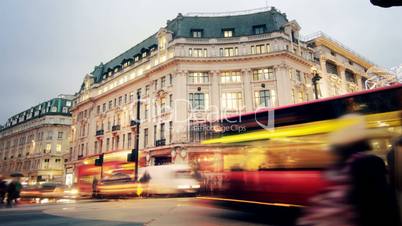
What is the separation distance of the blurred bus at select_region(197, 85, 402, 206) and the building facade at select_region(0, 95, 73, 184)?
2312 inches

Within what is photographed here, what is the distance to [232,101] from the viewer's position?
32.8 meters

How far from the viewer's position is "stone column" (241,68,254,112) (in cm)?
3197

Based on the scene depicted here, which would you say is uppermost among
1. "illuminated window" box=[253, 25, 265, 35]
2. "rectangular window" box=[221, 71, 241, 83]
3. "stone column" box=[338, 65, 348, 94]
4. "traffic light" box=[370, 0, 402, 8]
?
"illuminated window" box=[253, 25, 265, 35]

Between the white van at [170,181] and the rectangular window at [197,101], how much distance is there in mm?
11942

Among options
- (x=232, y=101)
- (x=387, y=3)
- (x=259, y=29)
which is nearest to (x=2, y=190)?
(x=387, y=3)

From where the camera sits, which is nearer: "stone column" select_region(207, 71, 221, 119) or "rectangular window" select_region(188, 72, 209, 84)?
"stone column" select_region(207, 71, 221, 119)

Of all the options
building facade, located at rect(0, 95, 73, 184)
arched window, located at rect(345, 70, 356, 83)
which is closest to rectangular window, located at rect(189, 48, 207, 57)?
arched window, located at rect(345, 70, 356, 83)

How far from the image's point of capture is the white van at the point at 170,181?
1977 centimetres

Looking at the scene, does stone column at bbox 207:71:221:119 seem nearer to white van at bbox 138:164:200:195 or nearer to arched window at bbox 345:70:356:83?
white van at bbox 138:164:200:195

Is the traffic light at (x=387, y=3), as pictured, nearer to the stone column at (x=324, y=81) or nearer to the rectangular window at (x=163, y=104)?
the rectangular window at (x=163, y=104)

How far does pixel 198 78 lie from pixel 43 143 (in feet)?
161

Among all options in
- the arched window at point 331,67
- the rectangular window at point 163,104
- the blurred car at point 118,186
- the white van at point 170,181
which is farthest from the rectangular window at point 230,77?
the blurred car at point 118,186

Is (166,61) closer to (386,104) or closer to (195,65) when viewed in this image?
(195,65)

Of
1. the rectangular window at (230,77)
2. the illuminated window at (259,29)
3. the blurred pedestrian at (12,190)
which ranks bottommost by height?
the blurred pedestrian at (12,190)
